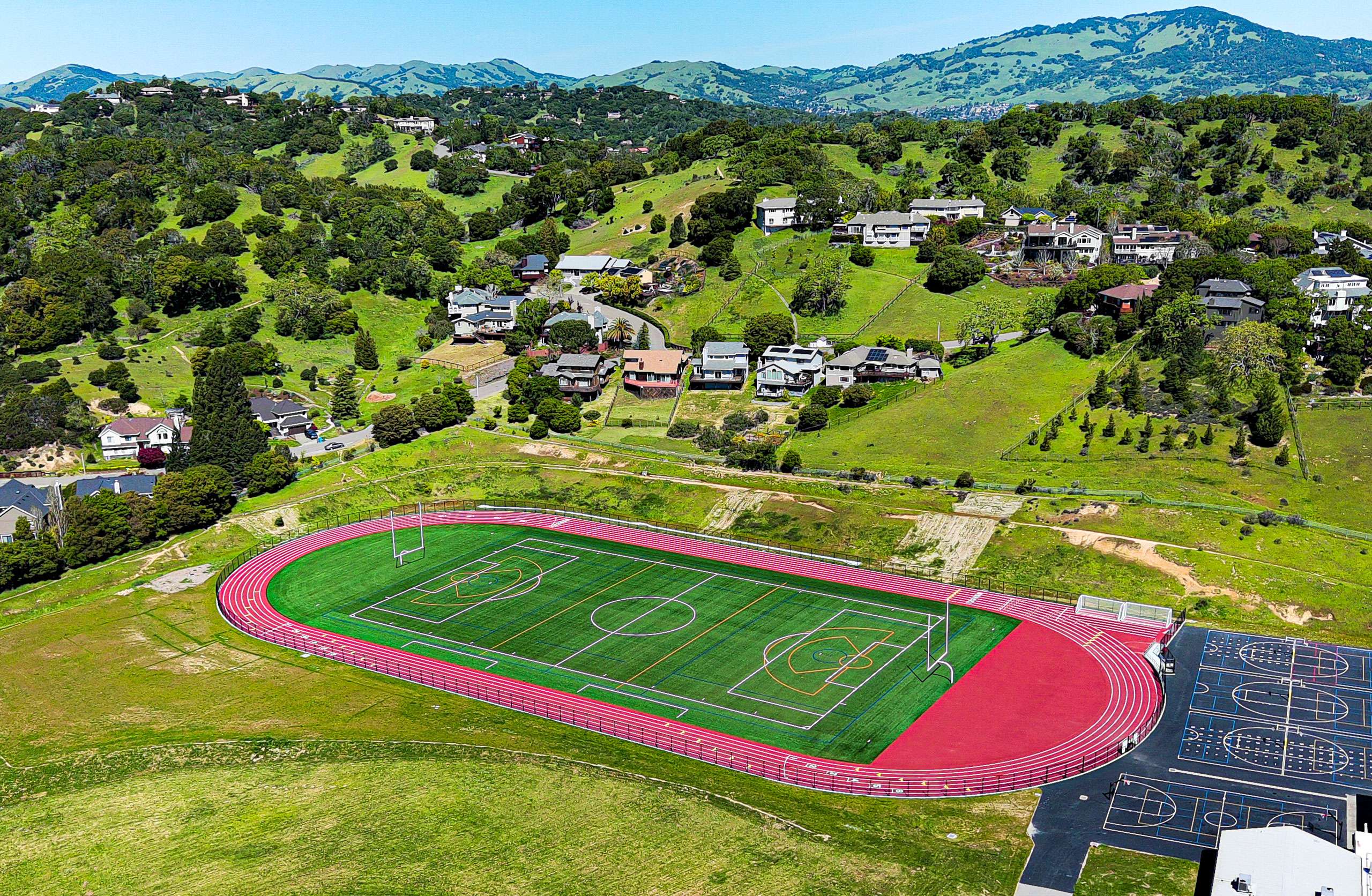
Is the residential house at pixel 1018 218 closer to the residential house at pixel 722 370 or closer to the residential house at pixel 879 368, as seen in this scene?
the residential house at pixel 879 368

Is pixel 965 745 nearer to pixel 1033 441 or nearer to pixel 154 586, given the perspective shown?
pixel 1033 441

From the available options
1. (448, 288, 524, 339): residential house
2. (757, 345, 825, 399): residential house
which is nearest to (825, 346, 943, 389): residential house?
(757, 345, 825, 399): residential house

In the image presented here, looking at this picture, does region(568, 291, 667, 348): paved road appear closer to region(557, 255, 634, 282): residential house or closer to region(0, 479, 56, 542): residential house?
region(557, 255, 634, 282): residential house

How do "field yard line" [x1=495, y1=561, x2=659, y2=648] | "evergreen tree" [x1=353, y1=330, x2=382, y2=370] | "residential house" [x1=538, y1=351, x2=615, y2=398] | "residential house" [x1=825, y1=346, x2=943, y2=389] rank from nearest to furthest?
"field yard line" [x1=495, y1=561, x2=659, y2=648]
"residential house" [x1=825, y1=346, x2=943, y2=389]
"residential house" [x1=538, y1=351, x2=615, y2=398]
"evergreen tree" [x1=353, y1=330, x2=382, y2=370]

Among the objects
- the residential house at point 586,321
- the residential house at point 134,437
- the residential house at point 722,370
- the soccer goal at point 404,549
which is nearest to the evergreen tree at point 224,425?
the residential house at point 134,437

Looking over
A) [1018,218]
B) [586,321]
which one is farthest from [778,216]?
[586,321]

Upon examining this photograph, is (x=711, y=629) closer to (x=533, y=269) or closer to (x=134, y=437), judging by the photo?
(x=134, y=437)
